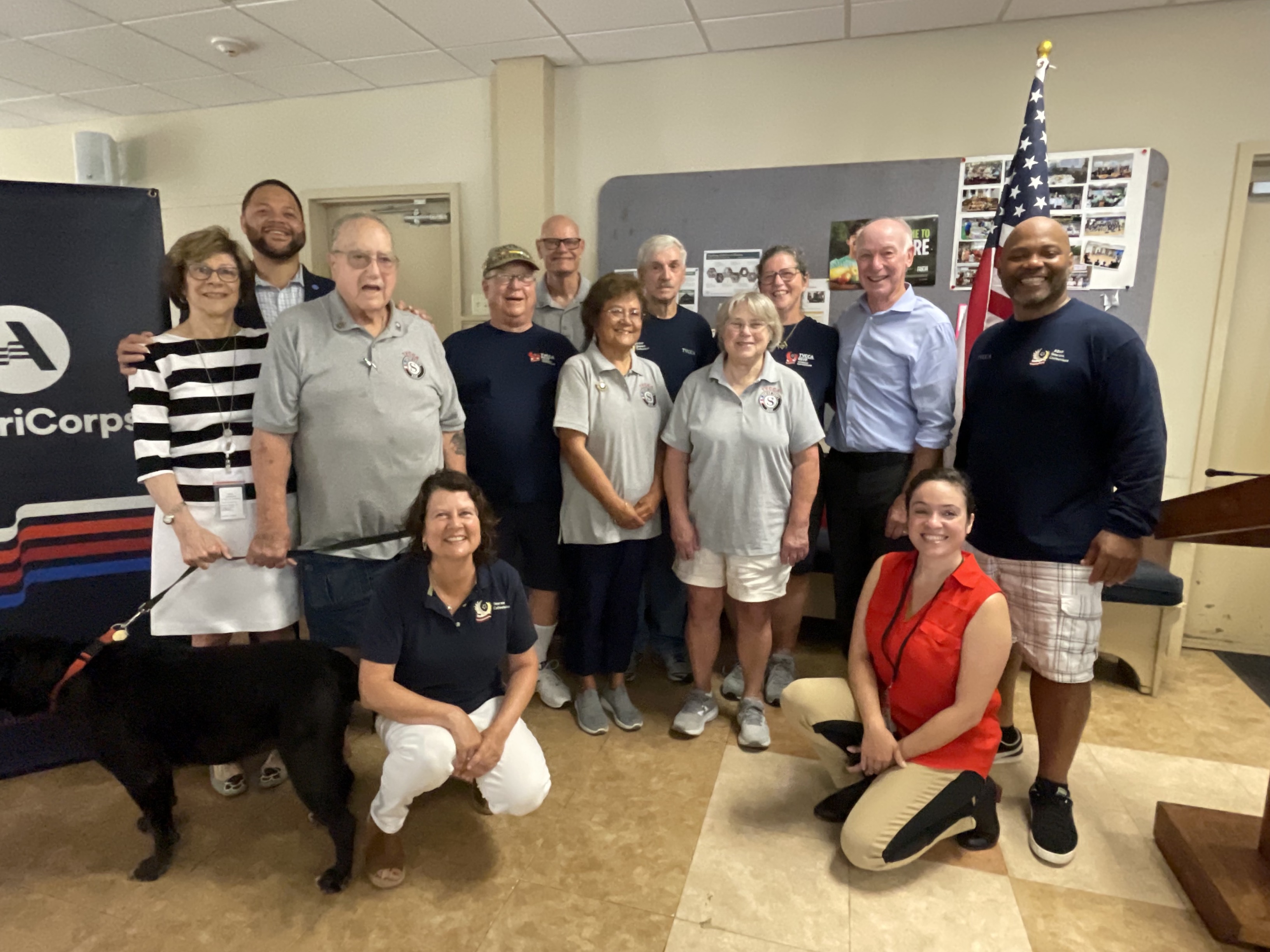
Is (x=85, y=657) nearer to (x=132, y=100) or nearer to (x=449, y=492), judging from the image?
(x=449, y=492)

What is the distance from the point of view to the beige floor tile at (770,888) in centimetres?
157

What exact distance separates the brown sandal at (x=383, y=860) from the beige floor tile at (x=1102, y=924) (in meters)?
1.46

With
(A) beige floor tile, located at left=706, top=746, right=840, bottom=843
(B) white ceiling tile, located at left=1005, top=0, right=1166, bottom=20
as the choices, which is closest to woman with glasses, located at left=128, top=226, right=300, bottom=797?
(A) beige floor tile, located at left=706, top=746, right=840, bottom=843

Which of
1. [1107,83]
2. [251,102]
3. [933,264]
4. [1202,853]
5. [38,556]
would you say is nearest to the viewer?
[1202,853]

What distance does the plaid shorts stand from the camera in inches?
71.3

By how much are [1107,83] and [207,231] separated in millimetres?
3519

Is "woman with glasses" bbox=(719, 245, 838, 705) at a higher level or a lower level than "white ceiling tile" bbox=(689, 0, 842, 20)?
lower

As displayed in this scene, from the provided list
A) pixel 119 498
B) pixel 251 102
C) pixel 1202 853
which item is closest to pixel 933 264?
pixel 1202 853

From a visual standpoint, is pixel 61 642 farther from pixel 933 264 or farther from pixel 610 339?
pixel 933 264

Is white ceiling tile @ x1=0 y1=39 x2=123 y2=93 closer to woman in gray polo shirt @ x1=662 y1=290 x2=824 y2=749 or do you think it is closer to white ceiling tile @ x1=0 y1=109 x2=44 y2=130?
white ceiling tile @ x1=0 y1=109 x2=44 y2=130

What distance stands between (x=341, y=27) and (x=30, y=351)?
2.14 metres

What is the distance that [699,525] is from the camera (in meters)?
2.23

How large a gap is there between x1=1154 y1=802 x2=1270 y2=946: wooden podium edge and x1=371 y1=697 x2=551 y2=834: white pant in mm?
1541

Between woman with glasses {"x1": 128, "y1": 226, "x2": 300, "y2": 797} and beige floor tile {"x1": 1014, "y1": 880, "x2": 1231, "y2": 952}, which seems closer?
beige floor tile {"x1": 1014, "y1": 880, "x2": 1231, "y2": 952}
